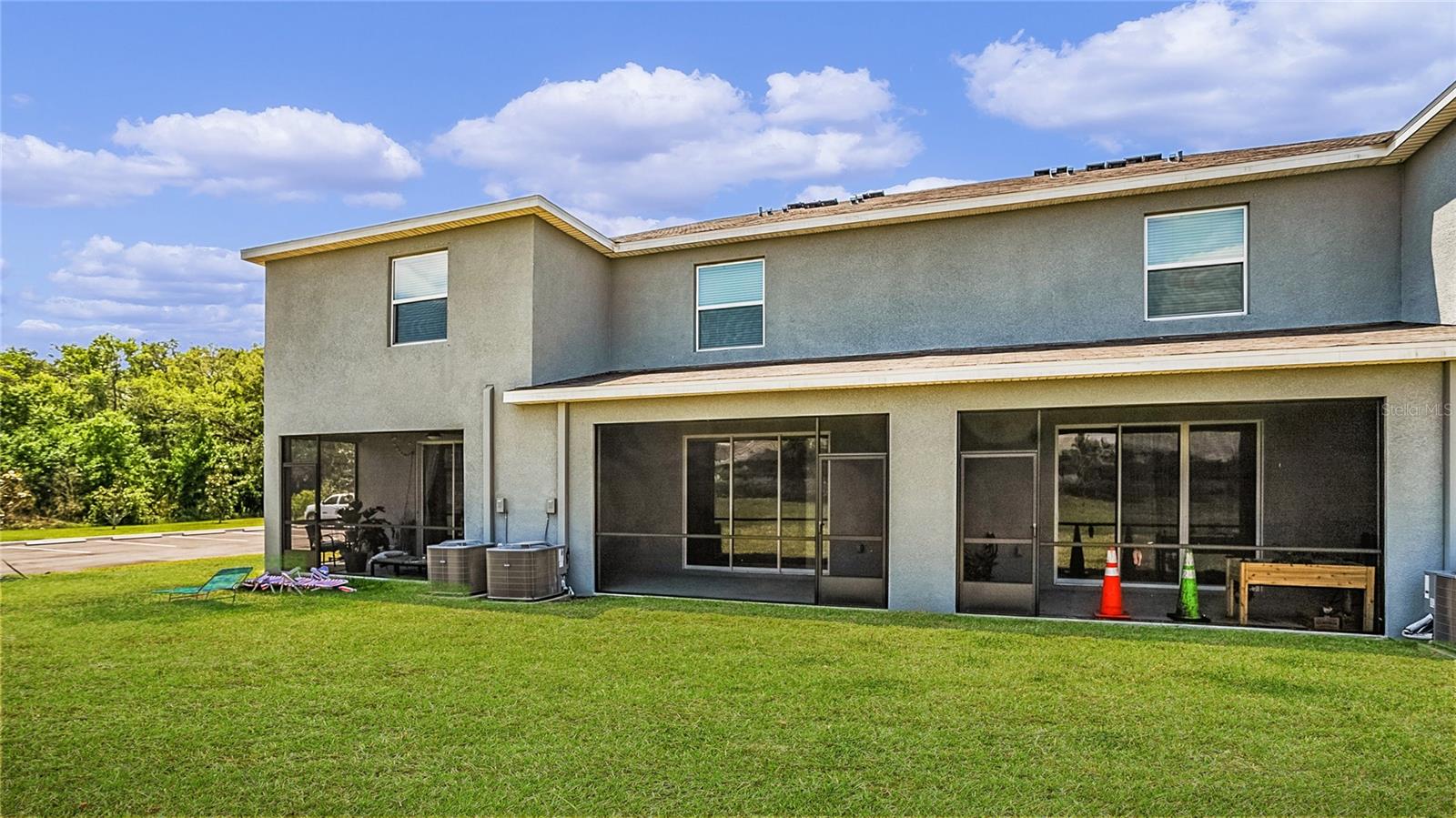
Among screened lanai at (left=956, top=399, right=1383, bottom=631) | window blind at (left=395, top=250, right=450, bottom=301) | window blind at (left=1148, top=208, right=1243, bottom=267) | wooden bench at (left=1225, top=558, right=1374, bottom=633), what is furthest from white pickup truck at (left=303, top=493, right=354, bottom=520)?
wooden bench at (left=1225, top=558, right=1374, bottom=633)

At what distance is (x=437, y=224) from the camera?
1197 centimetres

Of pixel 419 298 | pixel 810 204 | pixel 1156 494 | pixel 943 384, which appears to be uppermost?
pixel 810 204

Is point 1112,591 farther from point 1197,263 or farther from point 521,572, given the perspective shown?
point 521,572

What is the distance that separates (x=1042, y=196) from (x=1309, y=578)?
5464mm

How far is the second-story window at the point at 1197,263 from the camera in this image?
1021cm

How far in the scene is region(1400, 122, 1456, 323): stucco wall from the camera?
8.56 meters

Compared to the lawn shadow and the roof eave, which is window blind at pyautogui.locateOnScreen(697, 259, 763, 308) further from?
the lawn shadow

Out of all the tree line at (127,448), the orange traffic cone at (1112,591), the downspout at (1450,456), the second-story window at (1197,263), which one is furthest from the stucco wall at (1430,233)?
the tree line at (127,448)

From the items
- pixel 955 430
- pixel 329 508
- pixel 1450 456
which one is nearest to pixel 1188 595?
pixel 1450 456

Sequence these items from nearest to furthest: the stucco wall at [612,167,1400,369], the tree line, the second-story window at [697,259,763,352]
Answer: the stucco wall at [612,167,1400,369]
the second-story window at [697,259,763,352]
the tree line

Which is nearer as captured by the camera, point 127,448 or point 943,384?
point 943,384

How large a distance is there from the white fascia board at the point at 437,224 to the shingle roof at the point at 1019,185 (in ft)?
4.00

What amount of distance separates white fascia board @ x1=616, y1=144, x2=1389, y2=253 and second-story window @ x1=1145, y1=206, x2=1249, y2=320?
546 millimetres

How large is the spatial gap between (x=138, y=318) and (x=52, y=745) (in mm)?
47763
